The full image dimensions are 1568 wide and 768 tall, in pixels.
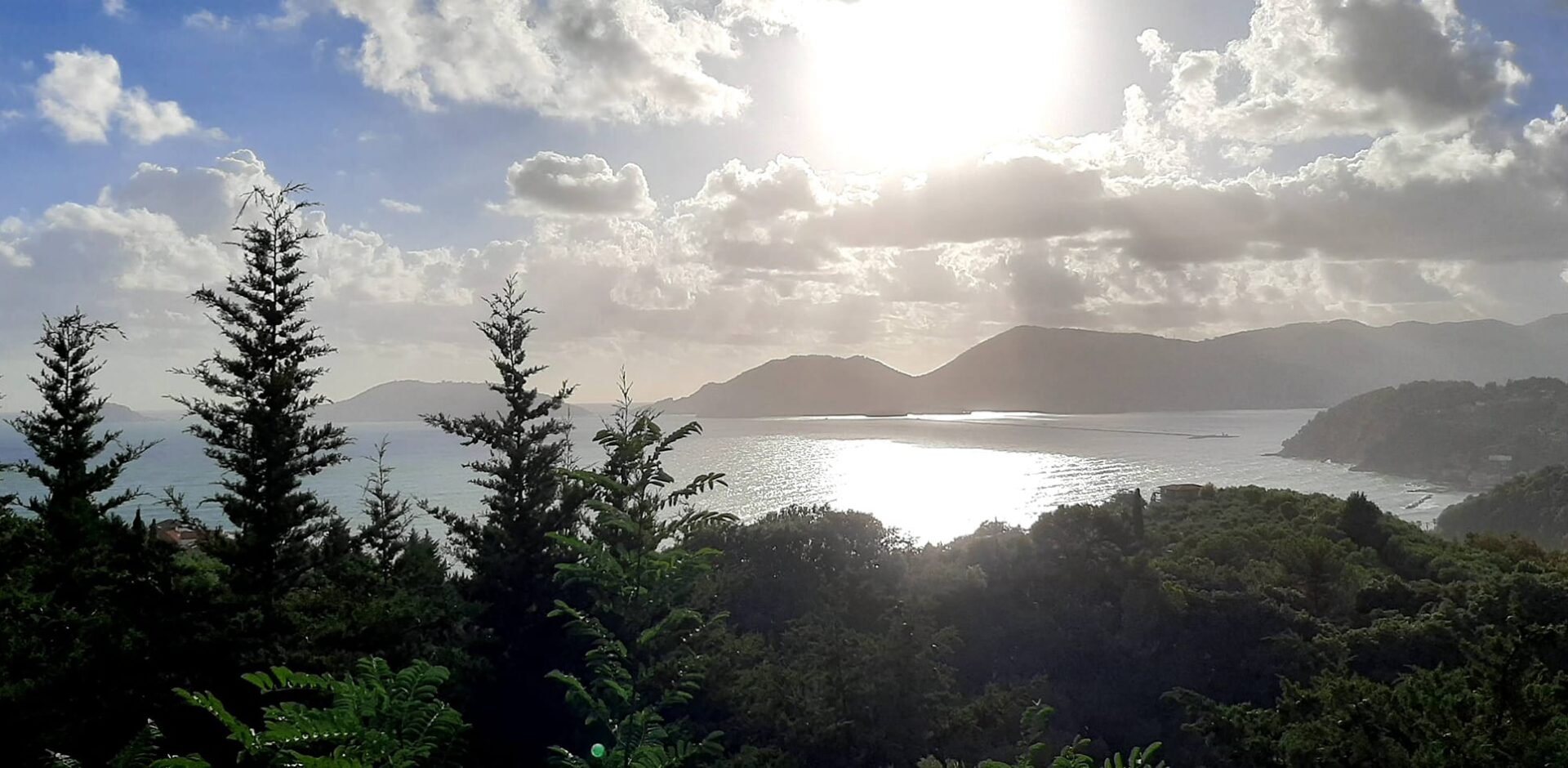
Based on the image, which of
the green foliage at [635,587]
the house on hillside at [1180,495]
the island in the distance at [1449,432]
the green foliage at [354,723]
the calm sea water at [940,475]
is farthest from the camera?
the island in the distance at [1449,432]

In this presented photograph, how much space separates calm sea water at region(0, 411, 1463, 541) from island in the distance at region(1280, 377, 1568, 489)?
8515 millimetres

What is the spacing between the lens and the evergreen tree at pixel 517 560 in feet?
57.5

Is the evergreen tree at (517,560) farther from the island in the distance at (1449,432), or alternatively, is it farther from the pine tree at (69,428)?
the island in the distance at (1449,432)

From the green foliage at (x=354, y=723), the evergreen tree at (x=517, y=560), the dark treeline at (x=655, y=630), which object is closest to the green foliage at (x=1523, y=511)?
the dark treeline at (x=655, y=630)

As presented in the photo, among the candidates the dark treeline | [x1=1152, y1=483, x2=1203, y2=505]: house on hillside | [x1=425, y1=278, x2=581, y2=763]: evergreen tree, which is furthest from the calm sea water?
[x1=425, y1=278, x2=581, y2=763]: evergreen tree

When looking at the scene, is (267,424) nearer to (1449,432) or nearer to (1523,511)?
(1523,511)

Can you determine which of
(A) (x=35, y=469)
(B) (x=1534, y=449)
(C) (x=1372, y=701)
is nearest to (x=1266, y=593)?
(C) (x=1372, y=701)

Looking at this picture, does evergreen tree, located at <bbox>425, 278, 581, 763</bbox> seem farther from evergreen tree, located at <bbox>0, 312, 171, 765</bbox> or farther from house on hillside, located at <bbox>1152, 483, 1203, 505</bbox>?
house on hillside, located at <bbox>1152, 483, 1203, 505</bbox>

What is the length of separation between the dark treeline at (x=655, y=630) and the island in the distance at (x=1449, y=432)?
120 metres

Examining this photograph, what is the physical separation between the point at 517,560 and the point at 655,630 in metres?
14.7

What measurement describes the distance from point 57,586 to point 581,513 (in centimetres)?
1046

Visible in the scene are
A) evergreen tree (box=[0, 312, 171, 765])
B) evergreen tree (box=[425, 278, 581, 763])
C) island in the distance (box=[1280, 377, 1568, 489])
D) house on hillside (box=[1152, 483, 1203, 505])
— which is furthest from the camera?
island in the distance (box=[1280, 377, 1568, 489])

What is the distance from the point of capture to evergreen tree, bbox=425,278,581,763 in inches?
690

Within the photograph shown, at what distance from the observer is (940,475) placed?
127 meters
